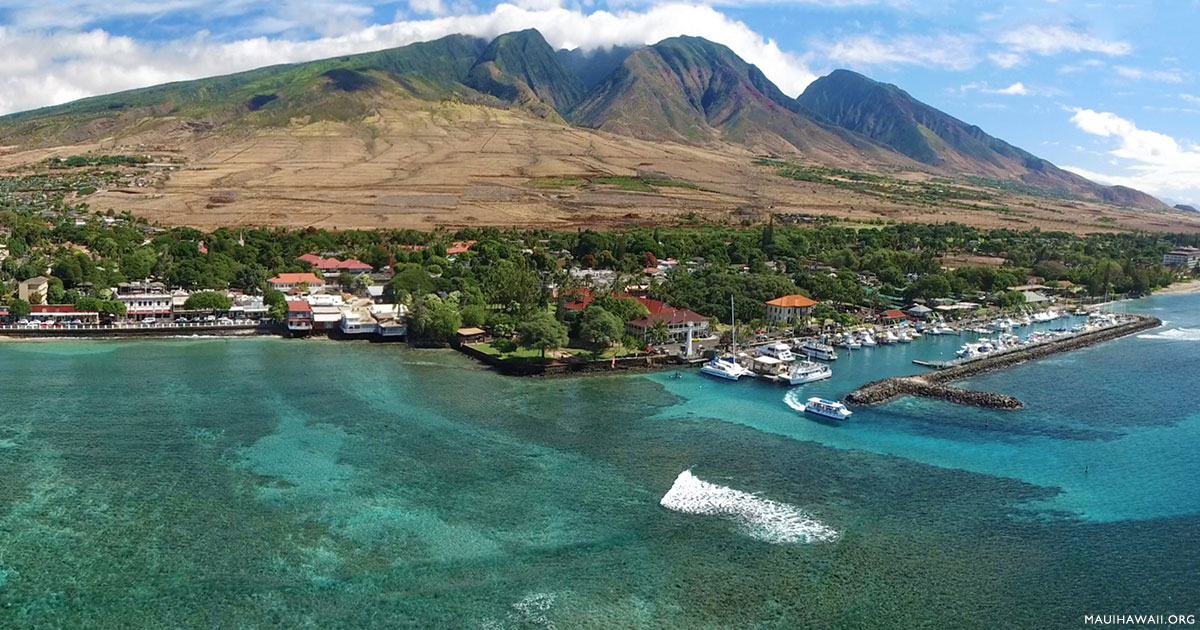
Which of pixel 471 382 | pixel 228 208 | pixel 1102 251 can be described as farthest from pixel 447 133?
pixel 471 382

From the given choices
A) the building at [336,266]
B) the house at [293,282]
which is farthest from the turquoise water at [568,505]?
the building at [336,266]

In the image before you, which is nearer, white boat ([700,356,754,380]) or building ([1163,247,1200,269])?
white boat ([700,356,754,380])

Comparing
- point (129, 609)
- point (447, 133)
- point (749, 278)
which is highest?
point (447, 133)

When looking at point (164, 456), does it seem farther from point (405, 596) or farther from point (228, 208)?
point (228, 208)

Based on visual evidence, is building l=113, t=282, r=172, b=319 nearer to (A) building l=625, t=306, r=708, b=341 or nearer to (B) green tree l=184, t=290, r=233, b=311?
(B) green tree l=184, t=290, r=233, b=311

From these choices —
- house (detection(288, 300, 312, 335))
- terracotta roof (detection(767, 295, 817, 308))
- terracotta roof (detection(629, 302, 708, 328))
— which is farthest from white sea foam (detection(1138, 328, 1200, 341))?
house (detection(288, 300, 312, 335))

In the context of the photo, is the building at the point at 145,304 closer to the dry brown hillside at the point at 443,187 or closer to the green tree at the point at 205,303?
the green tree at the point at 205,303
